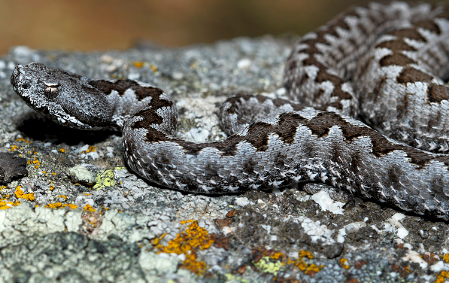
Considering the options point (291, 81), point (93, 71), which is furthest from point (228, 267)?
point (93, 71)

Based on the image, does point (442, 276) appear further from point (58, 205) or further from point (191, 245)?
point (58, 205)

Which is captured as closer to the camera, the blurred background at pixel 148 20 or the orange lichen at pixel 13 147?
the orange lichen at pixel 13 147

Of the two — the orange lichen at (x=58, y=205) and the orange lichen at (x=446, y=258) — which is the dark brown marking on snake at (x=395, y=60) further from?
the orange lichen at (x=58, y=205)

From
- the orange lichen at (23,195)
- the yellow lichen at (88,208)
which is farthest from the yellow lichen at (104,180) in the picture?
the orange lichen at (23,195)

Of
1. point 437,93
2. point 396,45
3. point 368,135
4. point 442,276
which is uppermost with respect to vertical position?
point 396,45

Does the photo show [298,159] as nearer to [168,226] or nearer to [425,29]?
[168,226]

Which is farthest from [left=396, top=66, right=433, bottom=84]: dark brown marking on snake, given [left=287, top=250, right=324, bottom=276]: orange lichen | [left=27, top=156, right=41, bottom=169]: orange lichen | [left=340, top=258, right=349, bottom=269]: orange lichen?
[left=27, top=156, right=41, bottom=169]: orange lichen

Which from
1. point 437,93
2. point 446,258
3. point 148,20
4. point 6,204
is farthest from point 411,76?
point 148,20

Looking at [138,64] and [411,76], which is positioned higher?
[411,76]
